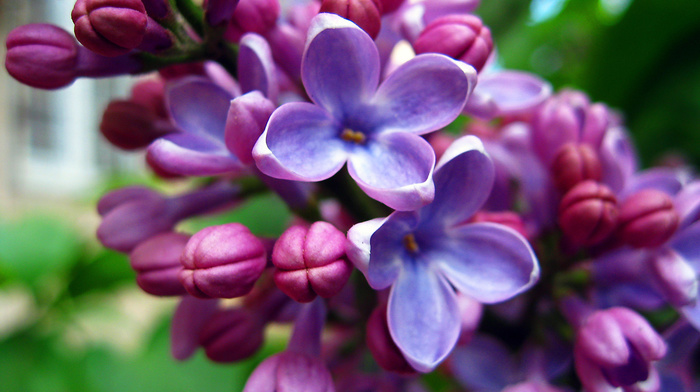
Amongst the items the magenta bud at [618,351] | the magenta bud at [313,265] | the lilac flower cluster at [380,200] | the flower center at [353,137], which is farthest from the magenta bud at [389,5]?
the magenta bud at [618,351]

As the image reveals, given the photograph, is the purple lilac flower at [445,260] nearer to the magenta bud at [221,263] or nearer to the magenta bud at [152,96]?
the magenta bud at [221,263]

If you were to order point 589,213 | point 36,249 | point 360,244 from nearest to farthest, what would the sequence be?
point 360,244 < point 589,213 < point 36,249

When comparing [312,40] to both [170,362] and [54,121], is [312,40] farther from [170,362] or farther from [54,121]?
[54,121]

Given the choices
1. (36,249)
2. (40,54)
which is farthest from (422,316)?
(36,249)

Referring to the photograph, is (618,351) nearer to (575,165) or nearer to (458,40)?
(575,165)

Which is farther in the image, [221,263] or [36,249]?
[36,249]
